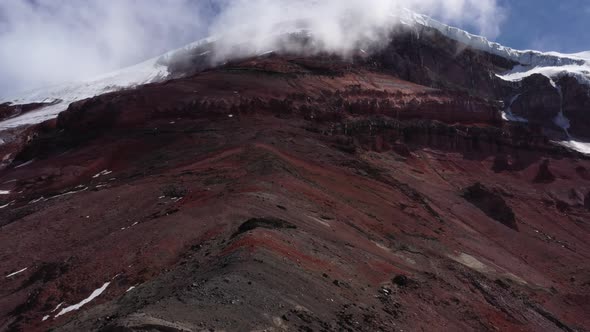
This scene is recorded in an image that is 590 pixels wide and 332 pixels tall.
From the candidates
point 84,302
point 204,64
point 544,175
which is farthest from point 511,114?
point 84,302

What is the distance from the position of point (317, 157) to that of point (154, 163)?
10.8m

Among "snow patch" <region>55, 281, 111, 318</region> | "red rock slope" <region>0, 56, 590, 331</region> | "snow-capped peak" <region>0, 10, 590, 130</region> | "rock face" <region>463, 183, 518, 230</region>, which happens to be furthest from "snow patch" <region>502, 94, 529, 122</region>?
"snow patch" <region>55, 281, 111, 318</region>

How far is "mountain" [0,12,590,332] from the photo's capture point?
1521 centimetres

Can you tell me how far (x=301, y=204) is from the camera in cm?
2525

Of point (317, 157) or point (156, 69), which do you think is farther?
point (156, 69)

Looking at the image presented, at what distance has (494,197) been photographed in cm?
4259

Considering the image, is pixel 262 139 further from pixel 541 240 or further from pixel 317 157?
pixel 541 240

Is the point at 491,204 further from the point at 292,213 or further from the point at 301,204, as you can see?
the point at 292,213

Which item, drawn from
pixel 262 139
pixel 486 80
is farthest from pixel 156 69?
pixel 262 139

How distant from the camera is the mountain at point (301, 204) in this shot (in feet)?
49.9

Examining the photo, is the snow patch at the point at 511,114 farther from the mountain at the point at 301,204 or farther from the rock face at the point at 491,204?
the rock face at the point at 491,204

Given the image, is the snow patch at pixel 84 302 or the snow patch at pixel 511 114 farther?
the snow patch at pixel 511 114

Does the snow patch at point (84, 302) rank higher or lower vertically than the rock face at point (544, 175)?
higher

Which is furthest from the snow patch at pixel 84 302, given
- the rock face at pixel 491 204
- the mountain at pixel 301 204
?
the rock face at pixel 491 204
